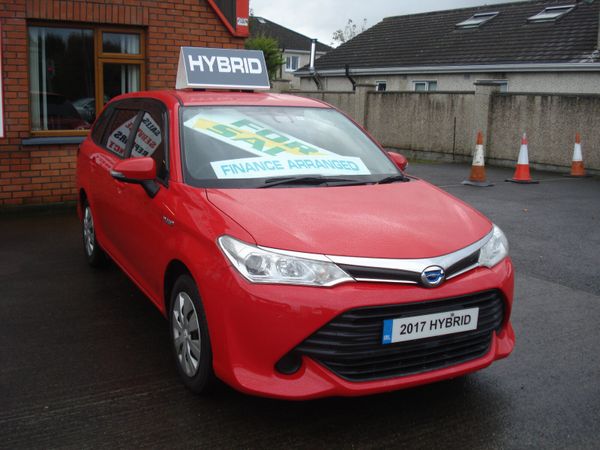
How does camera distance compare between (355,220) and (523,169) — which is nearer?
(355,220)

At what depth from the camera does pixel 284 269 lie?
3129mm

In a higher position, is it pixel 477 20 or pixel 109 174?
pixel 477 20

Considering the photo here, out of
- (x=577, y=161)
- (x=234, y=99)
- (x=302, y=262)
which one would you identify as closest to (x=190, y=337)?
(x=302, y=262)

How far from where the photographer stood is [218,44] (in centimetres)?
1022

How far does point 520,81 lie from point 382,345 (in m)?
22.1

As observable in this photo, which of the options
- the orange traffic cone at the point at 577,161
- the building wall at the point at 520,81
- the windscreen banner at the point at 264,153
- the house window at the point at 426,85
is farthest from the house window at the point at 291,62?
the windscreen banner at the point at 264,153

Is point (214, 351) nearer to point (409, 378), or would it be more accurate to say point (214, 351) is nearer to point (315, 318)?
point (315, 318)

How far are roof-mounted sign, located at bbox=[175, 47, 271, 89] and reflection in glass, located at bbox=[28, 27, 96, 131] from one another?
3493mm

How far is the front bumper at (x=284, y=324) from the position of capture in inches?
120

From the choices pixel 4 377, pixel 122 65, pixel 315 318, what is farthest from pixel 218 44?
pixel 315 318

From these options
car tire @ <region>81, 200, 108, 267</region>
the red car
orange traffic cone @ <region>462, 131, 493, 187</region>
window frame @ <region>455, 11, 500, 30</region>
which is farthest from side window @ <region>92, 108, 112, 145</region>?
window frame @ <region>455, 11, 500, 30</region>

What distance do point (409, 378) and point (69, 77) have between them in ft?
25.4

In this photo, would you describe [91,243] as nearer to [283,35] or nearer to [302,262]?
[302,262]

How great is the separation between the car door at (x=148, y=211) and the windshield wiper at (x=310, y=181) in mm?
606
